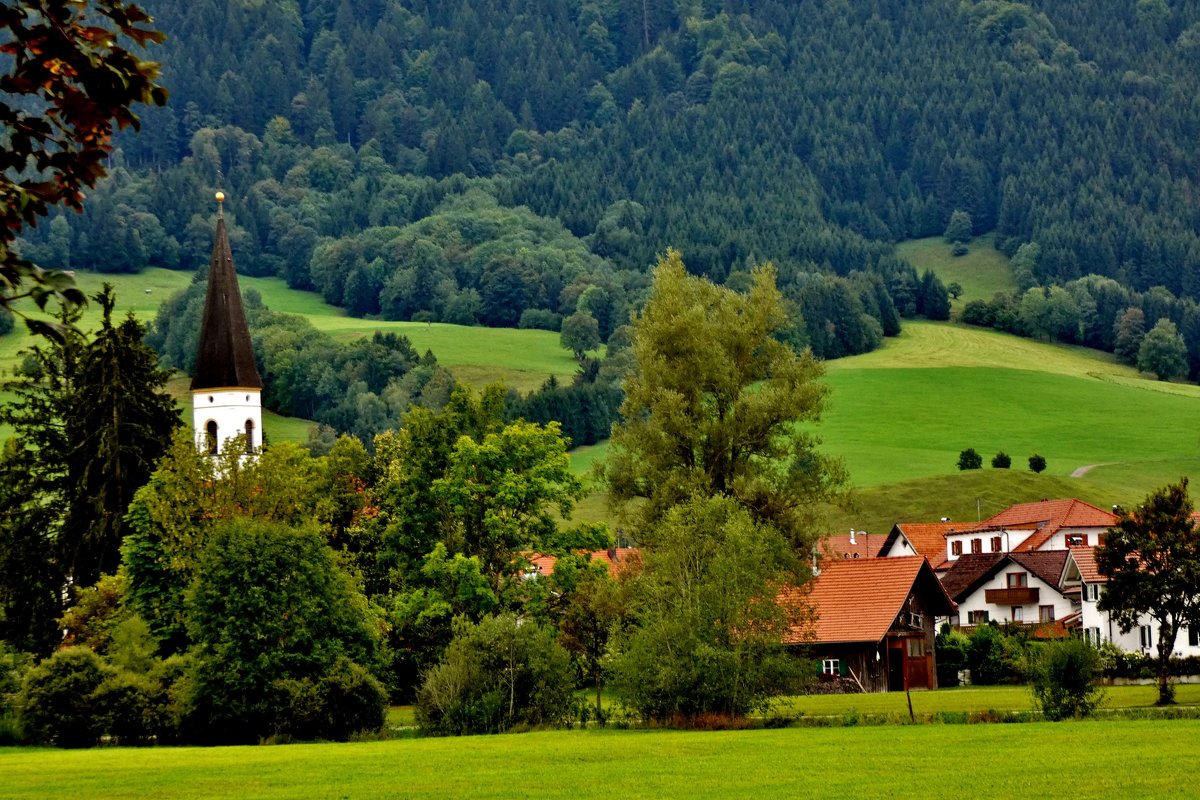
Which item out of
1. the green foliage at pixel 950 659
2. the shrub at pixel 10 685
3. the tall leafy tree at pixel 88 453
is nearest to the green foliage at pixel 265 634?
the shrub at pixel 10 685

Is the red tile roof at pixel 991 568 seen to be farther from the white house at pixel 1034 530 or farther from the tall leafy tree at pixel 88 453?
the tall leafy tree at pixel 88 453

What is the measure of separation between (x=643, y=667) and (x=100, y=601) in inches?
943

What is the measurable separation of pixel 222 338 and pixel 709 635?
48.9m

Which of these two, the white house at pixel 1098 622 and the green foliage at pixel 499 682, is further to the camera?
the white house at pixel 1098 622

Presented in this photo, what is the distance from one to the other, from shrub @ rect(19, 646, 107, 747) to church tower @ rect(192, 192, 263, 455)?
36218 mm

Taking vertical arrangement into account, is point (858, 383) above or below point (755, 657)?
above

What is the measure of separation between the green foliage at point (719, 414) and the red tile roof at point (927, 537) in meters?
53.1

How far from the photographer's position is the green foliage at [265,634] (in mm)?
52594

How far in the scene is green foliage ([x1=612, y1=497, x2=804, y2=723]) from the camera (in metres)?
49.8

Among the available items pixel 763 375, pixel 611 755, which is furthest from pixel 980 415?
pixel 611 755

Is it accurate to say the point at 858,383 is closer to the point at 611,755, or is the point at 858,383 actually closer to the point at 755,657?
the point at 755,657

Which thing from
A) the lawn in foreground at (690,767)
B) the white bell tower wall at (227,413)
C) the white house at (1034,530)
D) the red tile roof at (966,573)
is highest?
the white bell tower wall at (227,413)

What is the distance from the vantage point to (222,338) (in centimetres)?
9162

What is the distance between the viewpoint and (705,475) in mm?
61344
